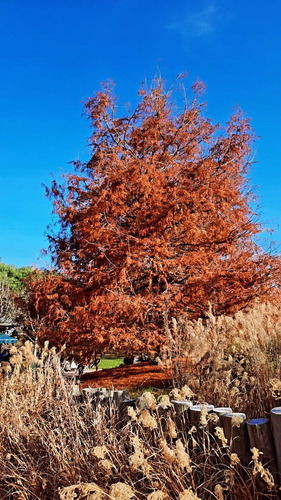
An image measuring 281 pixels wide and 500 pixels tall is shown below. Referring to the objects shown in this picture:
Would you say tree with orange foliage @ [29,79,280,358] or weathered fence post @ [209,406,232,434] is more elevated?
tree with orange foliage @ [29,79,280,358]

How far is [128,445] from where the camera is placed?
4078 mm

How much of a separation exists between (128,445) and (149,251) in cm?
594

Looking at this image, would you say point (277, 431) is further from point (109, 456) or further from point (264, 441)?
point (109, 456)

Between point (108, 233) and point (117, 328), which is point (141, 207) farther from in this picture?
point (117, 328)

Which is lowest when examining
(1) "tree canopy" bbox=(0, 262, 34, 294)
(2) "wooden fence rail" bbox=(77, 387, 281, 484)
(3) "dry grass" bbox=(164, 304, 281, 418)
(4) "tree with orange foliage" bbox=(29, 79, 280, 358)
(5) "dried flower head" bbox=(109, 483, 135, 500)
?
(5) "dried flower head" bbox=(109, 483, 135, 500)

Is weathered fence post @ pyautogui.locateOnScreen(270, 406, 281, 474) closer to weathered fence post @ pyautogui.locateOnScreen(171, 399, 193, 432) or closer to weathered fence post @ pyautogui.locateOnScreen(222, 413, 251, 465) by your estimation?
weathered fence post @ pyautogui.locateOnScreen(222, 413, 251, 465)

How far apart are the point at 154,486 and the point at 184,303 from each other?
7.67m

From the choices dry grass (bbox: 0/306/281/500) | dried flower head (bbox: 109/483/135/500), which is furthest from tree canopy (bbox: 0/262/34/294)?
dried flower head (bbox: 109/483/135/500)

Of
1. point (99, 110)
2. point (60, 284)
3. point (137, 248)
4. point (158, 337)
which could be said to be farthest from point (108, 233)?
point (99, 110)

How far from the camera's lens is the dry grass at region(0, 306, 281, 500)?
10.4ft

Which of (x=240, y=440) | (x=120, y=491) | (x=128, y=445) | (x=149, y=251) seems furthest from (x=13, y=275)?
(x=120, y=491)

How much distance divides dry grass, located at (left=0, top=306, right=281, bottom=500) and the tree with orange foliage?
344cm

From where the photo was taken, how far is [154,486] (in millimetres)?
3143

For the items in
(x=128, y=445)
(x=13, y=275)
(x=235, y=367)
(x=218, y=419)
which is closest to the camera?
(x=218, y=419)
